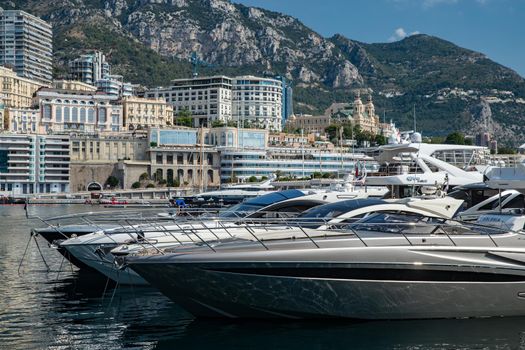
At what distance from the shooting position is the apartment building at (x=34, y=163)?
129 meters

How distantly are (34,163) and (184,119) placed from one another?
5003 cm

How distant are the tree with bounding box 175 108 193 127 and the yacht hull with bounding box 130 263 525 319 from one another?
15976 centimetres

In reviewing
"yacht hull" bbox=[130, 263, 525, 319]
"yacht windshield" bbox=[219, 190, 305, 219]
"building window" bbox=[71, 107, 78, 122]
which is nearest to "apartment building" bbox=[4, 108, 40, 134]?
"building window" bbox=[71, 107, 78, 122]

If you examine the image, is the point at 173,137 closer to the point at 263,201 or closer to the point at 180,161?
the point at 180,161

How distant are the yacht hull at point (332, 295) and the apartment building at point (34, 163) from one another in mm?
119673

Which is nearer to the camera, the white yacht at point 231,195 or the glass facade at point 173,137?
the white yacht at point 231,195

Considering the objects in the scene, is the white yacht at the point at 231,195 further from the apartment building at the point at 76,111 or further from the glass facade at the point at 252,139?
the apartment building at the point at 76,111

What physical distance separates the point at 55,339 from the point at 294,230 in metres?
5.91

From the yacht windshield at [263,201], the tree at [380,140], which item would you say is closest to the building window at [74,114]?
the tree at [380,140]

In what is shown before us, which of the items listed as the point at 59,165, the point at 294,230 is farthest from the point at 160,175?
the point at 294,230

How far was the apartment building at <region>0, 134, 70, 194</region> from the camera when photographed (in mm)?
128625

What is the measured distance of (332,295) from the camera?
14.2 m

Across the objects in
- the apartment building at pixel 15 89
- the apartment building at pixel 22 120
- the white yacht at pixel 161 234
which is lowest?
the white yacht at pixel 161 234

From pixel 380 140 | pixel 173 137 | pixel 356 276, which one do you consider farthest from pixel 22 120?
pixel 356 276
